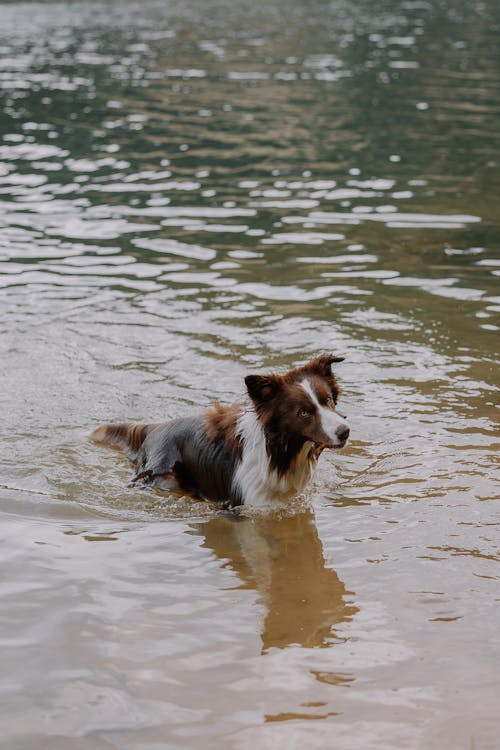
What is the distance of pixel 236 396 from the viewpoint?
10.2 metres

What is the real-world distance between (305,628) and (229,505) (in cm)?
206

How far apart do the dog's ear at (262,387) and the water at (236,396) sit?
1.12m

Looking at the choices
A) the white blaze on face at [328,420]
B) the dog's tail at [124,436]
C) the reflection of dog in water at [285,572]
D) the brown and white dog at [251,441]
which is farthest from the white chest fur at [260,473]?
the dog's tail at [124,436]

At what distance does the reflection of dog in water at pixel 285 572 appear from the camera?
250 inches

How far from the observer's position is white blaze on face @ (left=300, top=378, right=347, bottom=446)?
23.2 feet

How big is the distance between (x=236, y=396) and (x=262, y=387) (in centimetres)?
289

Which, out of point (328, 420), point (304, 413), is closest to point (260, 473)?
point (304, 413)

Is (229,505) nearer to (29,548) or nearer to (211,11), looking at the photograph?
(29,548)

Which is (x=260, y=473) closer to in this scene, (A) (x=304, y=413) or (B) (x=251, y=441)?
(B) (x=251, y=441)

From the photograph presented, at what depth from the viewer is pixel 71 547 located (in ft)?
24.5

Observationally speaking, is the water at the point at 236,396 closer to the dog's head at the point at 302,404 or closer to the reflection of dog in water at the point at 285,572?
the reflection of dog in water at the point at 285,572

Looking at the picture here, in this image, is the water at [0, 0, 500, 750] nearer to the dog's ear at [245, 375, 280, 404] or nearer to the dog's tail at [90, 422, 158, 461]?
the dog's tail at [90, 422, 158, 461]

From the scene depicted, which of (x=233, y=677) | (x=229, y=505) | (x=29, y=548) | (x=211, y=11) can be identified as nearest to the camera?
(x=233, y=677)

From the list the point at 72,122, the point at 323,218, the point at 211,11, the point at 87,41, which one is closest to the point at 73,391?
the point at 323,218
